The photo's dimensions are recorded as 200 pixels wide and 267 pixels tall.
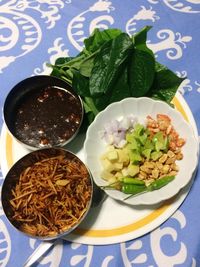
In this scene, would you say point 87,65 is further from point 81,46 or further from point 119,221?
point 119,221

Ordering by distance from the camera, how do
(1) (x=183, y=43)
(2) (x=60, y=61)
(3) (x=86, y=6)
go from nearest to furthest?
(2) (x=60, y=61) → (1) (x=183, y=43) → (3) (x=86, y=6)

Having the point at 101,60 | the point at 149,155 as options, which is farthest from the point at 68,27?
the point at 149,155

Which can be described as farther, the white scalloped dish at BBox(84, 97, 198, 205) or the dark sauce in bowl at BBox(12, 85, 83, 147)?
the dark sauce in bowl at BBox(12, 85, 83, 147)

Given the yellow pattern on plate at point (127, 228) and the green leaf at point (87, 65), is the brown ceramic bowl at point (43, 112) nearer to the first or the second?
the green leaf at point (87, 65)

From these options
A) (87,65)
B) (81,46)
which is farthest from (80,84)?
(81,46)

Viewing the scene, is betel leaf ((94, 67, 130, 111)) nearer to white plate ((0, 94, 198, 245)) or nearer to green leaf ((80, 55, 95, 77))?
green leaf ((80, 55, 95, 77))

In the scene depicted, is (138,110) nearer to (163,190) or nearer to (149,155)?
(149,155)

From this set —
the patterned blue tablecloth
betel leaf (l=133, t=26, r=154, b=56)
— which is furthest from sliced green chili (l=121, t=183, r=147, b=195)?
betel leaf (l=133, t=26, r=154, b=56)

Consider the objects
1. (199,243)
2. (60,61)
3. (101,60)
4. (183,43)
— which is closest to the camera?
(199,243)
